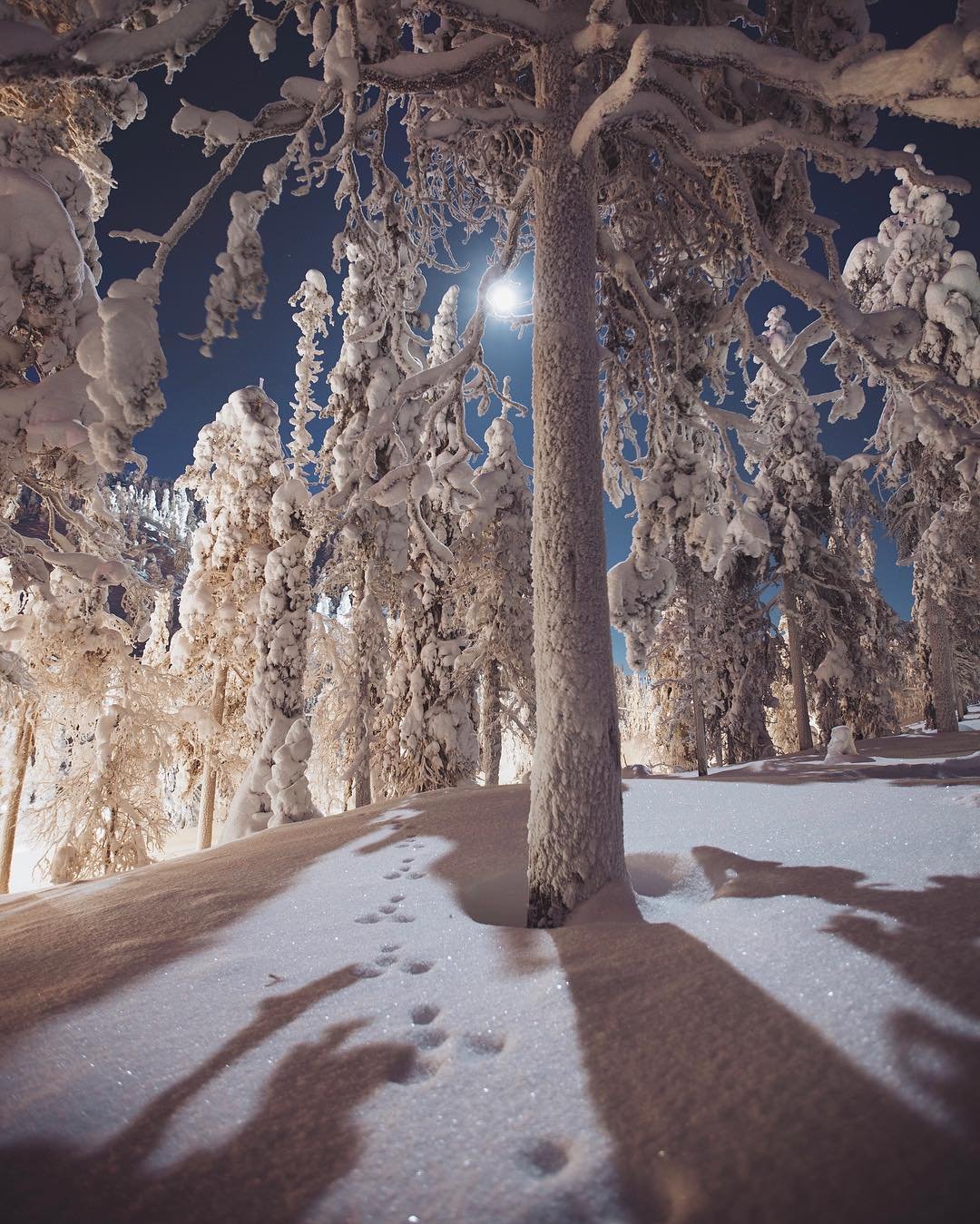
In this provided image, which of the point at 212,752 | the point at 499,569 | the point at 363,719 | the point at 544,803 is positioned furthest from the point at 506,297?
the point at 212,752

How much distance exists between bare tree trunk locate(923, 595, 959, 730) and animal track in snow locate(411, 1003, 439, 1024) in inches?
602

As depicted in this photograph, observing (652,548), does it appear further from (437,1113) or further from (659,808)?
(437,1113)

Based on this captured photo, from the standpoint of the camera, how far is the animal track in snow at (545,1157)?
4.68 ft

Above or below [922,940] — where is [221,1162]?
below

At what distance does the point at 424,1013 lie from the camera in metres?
2.23

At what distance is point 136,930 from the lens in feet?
11.0

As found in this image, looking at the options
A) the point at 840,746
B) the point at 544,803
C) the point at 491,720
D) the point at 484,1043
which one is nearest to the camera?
the point at 484,1043

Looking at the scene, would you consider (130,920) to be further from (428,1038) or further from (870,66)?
(870,66)

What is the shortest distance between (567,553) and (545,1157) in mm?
2825

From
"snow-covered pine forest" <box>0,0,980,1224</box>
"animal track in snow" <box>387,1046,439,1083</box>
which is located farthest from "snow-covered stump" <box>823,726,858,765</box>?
"animal track in snow" <box>387,1046,439,1083</box>

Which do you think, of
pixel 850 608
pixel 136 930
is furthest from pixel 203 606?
pixel 850 608

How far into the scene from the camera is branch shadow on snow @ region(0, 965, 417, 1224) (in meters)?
1.38

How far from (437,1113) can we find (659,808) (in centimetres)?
395

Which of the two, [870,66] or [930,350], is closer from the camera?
[870,66]
